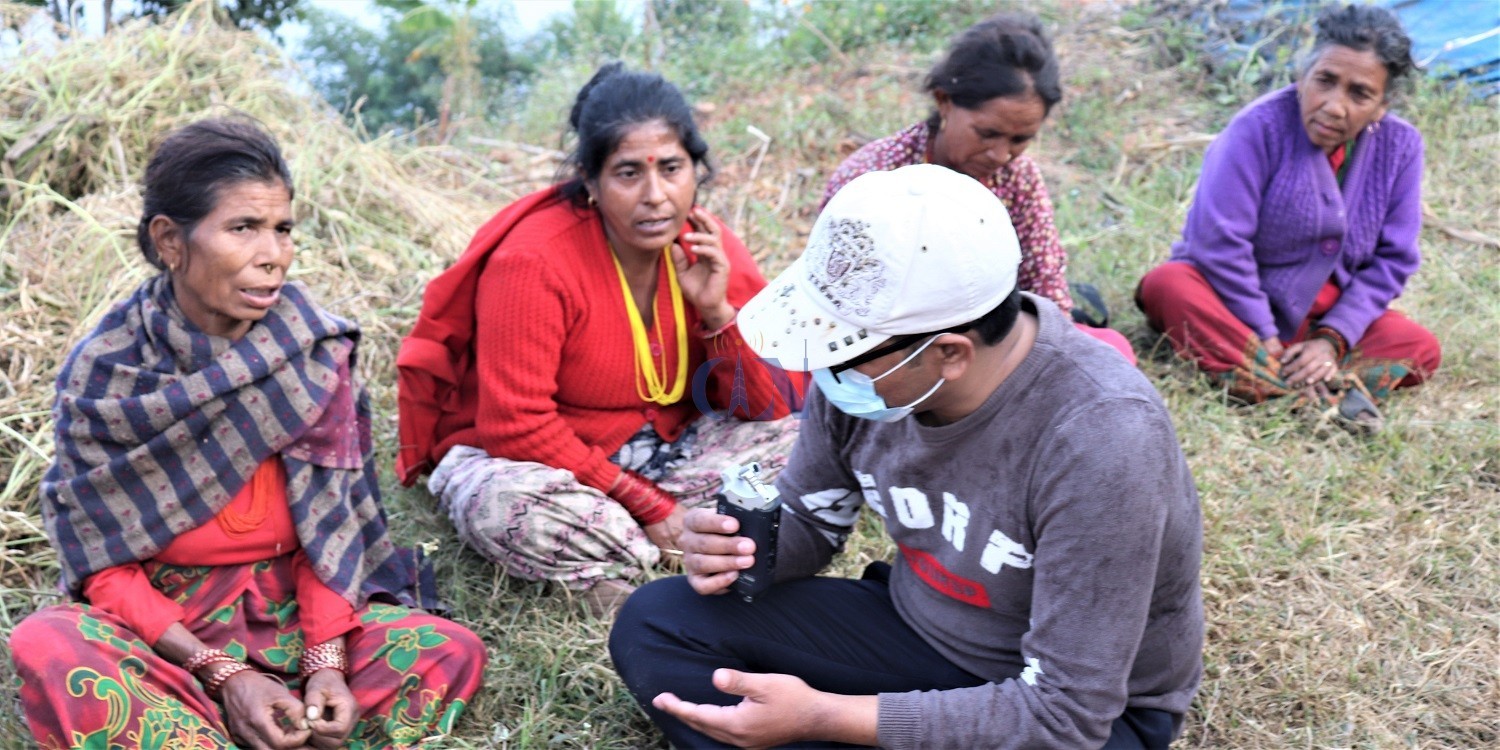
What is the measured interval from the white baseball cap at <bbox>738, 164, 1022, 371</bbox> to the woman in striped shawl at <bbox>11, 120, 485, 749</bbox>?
121 cm

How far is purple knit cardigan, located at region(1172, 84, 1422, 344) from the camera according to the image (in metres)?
4.20

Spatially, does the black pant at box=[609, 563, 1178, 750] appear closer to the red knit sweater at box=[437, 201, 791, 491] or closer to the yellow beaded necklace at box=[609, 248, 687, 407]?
the red knit sweater at box=[437, 201, 791, 491]

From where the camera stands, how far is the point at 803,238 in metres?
5.46

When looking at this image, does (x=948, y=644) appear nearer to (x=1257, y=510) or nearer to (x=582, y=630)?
(x=582, y=630)

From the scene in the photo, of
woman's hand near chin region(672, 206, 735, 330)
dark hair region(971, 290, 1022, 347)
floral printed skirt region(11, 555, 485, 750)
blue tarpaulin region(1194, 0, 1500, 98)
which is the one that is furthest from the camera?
blue tarpaulin region(1194, 0, 1500, 98)

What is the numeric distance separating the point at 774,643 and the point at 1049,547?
637 mm

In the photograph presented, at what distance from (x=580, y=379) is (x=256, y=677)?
3.51 ft

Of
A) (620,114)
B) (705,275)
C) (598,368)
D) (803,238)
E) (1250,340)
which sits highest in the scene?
(620,114)

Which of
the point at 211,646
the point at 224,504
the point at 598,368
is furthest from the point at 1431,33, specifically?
the point at 211,646

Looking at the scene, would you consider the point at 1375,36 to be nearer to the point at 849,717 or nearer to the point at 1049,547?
the point at 1049,547

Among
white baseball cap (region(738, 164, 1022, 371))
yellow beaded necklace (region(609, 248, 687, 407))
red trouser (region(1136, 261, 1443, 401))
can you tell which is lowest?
red trouser (region(1136, 261, 1443, 401))

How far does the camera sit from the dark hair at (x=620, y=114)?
3.14m

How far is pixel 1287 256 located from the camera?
428 centimetres

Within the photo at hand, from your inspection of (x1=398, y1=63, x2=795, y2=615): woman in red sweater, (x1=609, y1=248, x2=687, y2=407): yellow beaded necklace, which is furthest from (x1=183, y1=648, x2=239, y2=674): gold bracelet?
(x1=609, y1=248, x2=687, y2=407): yellow beaded necklace
